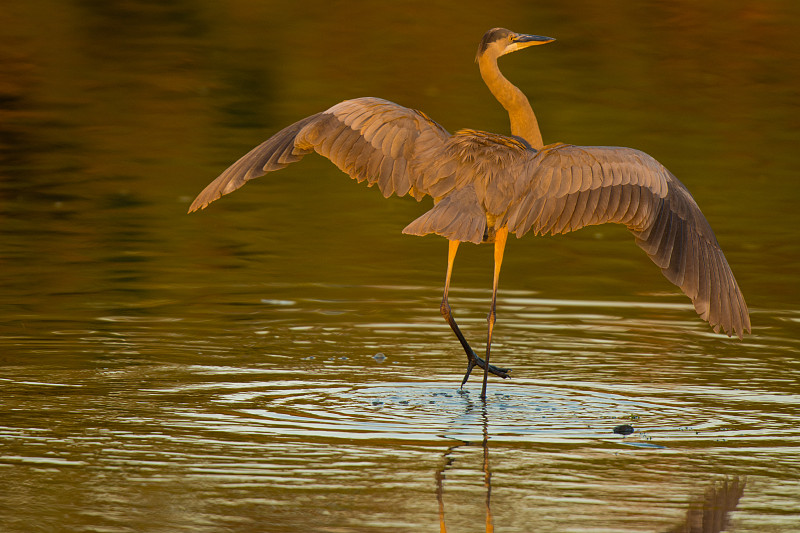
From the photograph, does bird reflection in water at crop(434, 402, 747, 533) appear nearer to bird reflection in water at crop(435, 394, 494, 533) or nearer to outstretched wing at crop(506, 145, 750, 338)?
bird reflection in water at crop(435, 394, 494, 533)

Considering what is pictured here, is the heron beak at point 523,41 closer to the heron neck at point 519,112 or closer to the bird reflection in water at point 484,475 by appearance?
the heron neck at point 519,112

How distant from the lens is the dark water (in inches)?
272

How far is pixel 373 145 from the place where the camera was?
9516 millimetres

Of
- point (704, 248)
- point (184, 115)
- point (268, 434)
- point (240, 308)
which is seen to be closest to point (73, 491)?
point (268, 434)

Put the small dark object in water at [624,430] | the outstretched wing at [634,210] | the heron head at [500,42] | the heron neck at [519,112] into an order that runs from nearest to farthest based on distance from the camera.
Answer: the small dark object in water at [624,430]
the outstretched wing at [634,210]
the heron neck at [519,112]
the heron head at [500,42]

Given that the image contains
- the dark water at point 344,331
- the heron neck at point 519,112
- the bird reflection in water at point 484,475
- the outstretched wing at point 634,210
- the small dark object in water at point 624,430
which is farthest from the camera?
the heron neck at point 519,112

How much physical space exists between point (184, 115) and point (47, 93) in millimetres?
2684

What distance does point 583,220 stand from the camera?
8.95 m

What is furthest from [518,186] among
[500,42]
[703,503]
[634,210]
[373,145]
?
[703,503]

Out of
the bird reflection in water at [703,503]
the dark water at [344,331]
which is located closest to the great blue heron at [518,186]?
the dark water at [344,331]

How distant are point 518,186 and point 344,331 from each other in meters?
2.49

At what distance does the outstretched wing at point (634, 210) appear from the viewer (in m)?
8.94

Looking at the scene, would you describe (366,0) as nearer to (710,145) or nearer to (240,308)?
(710,145)

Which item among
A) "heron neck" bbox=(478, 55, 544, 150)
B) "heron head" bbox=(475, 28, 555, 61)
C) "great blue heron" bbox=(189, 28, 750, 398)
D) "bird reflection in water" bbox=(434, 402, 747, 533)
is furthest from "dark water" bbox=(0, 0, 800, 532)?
"heron head" bbox=(475, 28, 555, 61)
